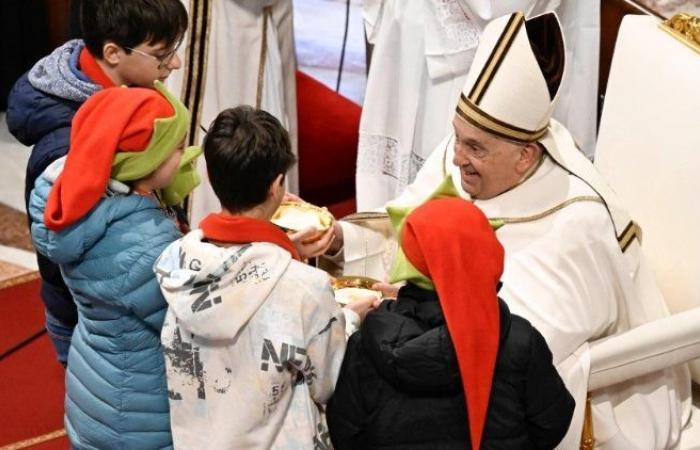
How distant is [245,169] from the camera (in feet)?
8.23

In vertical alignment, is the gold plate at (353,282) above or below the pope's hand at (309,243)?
below

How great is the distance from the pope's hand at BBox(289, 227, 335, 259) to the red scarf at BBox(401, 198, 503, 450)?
734 millimetres

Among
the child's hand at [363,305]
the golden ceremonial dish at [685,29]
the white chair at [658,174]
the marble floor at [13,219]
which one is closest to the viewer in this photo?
the child's hand at [363,305]

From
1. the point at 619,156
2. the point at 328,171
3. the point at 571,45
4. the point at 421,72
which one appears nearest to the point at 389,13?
the point at 421,72

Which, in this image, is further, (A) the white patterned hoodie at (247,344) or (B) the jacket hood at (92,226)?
(B) the jacket hood at (92,226)

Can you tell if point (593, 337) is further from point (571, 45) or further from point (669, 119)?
point (571, 45)

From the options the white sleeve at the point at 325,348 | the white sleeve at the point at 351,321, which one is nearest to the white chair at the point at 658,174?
the white sleeve at the point at 351,321

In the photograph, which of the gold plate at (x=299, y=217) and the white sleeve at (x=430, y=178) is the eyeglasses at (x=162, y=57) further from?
the white sleeve at (x=430, y=178)

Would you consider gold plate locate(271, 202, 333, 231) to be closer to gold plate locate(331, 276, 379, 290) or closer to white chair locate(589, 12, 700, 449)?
gold plate locate(331, 276, 379, 290)

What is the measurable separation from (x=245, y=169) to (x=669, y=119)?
4.39 feet

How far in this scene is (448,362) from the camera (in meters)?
2.48

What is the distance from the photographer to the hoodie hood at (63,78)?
3.23 m

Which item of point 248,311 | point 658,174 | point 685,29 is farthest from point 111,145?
point 685,29

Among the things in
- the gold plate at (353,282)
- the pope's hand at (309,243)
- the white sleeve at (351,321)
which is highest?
the white sleeve at (351,321)
